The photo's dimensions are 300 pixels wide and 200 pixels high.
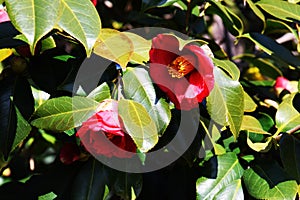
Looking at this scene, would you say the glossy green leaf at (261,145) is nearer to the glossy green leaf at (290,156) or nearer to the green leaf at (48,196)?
the glossy green leaf at (290,156)

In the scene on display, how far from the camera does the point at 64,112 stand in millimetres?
869

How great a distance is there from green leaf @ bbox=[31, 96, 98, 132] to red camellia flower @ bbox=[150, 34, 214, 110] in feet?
0.39

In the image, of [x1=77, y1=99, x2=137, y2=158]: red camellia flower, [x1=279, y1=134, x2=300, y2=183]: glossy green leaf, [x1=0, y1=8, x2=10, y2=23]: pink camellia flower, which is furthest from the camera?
[x1=279, y1=134, x2=300, y2=183]: glossy green leaf

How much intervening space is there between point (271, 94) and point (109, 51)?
0.69 metres

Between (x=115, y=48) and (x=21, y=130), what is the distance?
229 millimetres

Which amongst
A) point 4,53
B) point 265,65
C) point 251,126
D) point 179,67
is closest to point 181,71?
point 179,67

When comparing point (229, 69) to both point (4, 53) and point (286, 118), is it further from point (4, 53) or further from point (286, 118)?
point (4, 53)

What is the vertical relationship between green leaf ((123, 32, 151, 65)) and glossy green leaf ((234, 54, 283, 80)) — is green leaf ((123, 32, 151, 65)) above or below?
above

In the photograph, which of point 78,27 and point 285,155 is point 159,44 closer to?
point 78,27

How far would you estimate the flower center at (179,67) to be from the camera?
88 cm

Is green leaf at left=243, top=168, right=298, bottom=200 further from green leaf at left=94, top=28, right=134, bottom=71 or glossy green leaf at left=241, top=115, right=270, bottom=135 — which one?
green leaf at left=94, top=28, right=134, bottom=71

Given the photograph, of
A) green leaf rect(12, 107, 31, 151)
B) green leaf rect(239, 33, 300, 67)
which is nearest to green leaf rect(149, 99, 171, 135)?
green leaf rect(12, 107, 31, 151)

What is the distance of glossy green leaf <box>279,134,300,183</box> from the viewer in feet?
3.40

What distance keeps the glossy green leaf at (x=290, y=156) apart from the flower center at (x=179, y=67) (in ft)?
0.92
